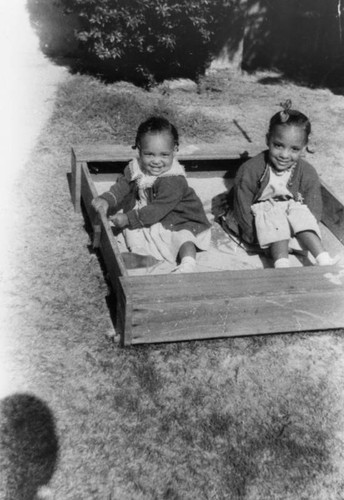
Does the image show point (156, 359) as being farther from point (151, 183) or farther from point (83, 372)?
point (151, 183)

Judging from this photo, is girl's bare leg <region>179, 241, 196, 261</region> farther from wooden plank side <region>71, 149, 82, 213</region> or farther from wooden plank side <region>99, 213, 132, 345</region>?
wooden plank side <region>71, 149, 82, 213</region>

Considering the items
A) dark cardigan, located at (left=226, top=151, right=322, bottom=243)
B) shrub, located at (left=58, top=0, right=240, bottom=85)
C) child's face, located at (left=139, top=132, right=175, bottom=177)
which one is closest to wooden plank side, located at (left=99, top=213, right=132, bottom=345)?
child's face, located at (left=139, top=132, right=175, bottom=177)

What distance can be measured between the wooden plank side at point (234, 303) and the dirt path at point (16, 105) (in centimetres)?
83

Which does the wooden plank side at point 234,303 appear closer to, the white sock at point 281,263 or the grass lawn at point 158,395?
the grass lawn at point 158,395

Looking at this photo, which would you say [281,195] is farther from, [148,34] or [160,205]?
[148,34]

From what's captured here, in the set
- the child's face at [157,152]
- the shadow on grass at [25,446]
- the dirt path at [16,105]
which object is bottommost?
the dirt path at [16,105]

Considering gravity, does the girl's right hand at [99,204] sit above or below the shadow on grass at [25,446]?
above

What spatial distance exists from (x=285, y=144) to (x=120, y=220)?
4.14ft

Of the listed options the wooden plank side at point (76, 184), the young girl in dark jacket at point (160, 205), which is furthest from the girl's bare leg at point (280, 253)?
the wooden plank side at point (76, 184)

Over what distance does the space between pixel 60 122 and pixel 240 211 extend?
10.9ft

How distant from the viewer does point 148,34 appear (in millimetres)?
7824

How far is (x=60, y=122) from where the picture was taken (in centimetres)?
656

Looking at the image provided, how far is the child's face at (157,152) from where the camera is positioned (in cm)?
375

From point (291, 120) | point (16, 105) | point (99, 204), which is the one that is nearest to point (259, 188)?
point (291, 120)
